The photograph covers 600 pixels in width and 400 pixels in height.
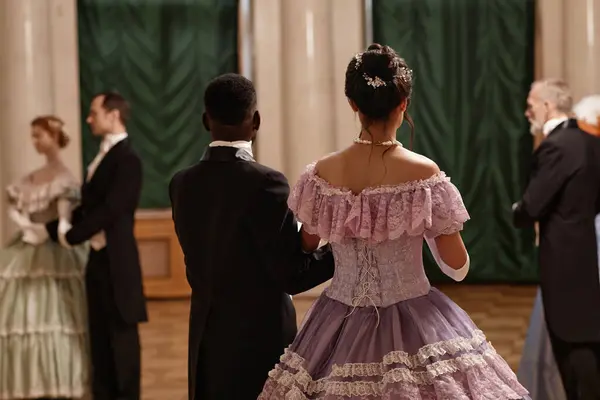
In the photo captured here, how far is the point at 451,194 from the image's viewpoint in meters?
2.37

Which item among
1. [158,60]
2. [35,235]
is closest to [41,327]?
[35,235]

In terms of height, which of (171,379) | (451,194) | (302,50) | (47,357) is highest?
(302,50)

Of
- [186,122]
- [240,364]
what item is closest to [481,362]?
[240,364]

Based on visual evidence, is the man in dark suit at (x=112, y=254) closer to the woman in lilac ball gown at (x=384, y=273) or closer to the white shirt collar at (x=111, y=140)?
the white shirt collar at (x=111, y=140)

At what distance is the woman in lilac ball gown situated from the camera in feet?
7.69

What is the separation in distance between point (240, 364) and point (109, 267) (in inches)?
66.0

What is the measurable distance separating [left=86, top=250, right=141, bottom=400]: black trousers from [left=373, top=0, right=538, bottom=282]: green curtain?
3.74 metres

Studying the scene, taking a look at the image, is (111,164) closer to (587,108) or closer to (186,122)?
(587,108)

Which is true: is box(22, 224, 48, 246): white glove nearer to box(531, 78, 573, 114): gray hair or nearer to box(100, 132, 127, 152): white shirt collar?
box(100, 132, 127, 152): white shirt collar

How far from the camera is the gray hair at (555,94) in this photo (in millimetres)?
4113

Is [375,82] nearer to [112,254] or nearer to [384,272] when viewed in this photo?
[384,272]

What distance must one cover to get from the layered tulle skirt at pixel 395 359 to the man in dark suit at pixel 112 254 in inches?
72.4

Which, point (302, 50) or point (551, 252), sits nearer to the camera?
point (551, 252)

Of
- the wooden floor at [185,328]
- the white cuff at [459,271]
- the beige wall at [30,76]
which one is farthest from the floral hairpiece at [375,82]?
the beige wall at [30,76]
